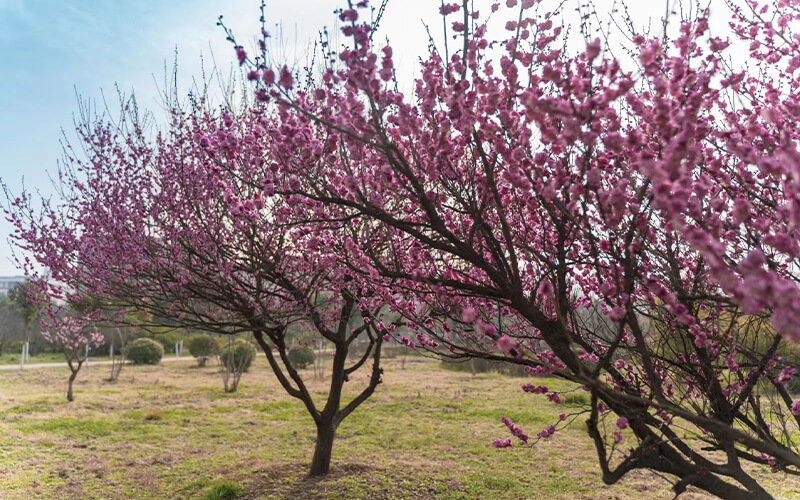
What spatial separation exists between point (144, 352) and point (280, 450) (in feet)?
72.1

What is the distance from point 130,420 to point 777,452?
1425 centimetres

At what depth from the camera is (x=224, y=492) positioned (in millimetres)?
7262

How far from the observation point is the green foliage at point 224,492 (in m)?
7.18

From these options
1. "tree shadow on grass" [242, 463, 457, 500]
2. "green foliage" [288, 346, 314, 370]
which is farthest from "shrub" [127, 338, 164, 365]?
"tree shadow on grass" [242, 463, 457, 500]

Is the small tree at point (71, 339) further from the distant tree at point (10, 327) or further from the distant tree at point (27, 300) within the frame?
the distant tree at point (10, 327)

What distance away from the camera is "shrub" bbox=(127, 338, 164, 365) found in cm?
2852

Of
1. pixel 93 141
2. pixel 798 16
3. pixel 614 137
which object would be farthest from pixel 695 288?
pixel 93 141

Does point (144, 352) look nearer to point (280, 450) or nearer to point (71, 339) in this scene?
point (71, 339)

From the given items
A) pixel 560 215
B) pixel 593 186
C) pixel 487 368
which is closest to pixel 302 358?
pixel 487 368

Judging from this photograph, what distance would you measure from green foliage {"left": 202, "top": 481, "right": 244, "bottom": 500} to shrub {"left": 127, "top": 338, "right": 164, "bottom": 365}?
23.8 metres

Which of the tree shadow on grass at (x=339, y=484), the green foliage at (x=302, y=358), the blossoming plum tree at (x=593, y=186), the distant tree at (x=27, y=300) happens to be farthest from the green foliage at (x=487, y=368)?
the blossoming plum tree at (x=593, y=186)

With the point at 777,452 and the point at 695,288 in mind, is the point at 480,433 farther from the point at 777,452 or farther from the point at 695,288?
the point at 777,452

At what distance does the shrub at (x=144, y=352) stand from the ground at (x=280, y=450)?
33.0ft

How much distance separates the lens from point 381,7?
3.43m
